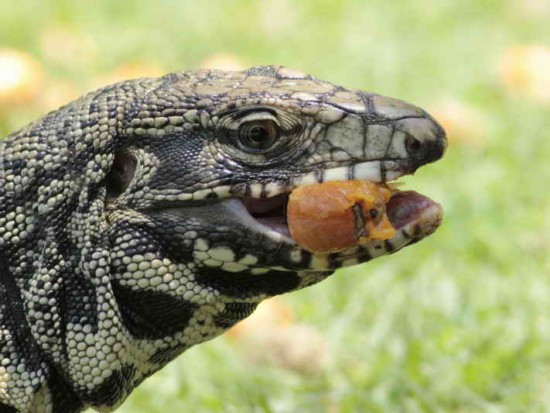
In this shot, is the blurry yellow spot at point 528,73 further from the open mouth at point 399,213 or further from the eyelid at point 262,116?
the eyelid at point 262,116

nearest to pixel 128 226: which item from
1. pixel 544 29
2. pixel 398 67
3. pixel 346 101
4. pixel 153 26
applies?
pixel 346 101

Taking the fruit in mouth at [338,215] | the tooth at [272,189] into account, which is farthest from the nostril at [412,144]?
the tooth at [272,189]

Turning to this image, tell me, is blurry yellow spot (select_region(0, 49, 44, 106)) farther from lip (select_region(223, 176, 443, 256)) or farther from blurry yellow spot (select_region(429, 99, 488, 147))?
lip (select_region(223, 176, 443, 256))

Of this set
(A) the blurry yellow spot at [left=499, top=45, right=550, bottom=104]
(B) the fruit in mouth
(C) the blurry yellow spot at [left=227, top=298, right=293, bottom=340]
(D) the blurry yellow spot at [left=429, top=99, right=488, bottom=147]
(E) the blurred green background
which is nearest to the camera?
(B) the fruit in mouth

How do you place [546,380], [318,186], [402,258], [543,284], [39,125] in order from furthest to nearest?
[402,258] → [543,284] → [546,380] → [39,125] → [318,186]

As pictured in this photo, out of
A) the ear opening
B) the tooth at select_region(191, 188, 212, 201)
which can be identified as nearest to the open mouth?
the tooth at select_region(191, 188, 212, 201)

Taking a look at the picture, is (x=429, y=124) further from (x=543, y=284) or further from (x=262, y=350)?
(x=543, y=284)

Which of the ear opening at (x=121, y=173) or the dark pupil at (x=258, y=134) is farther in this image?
the ear opening at (x=121, y=173)
